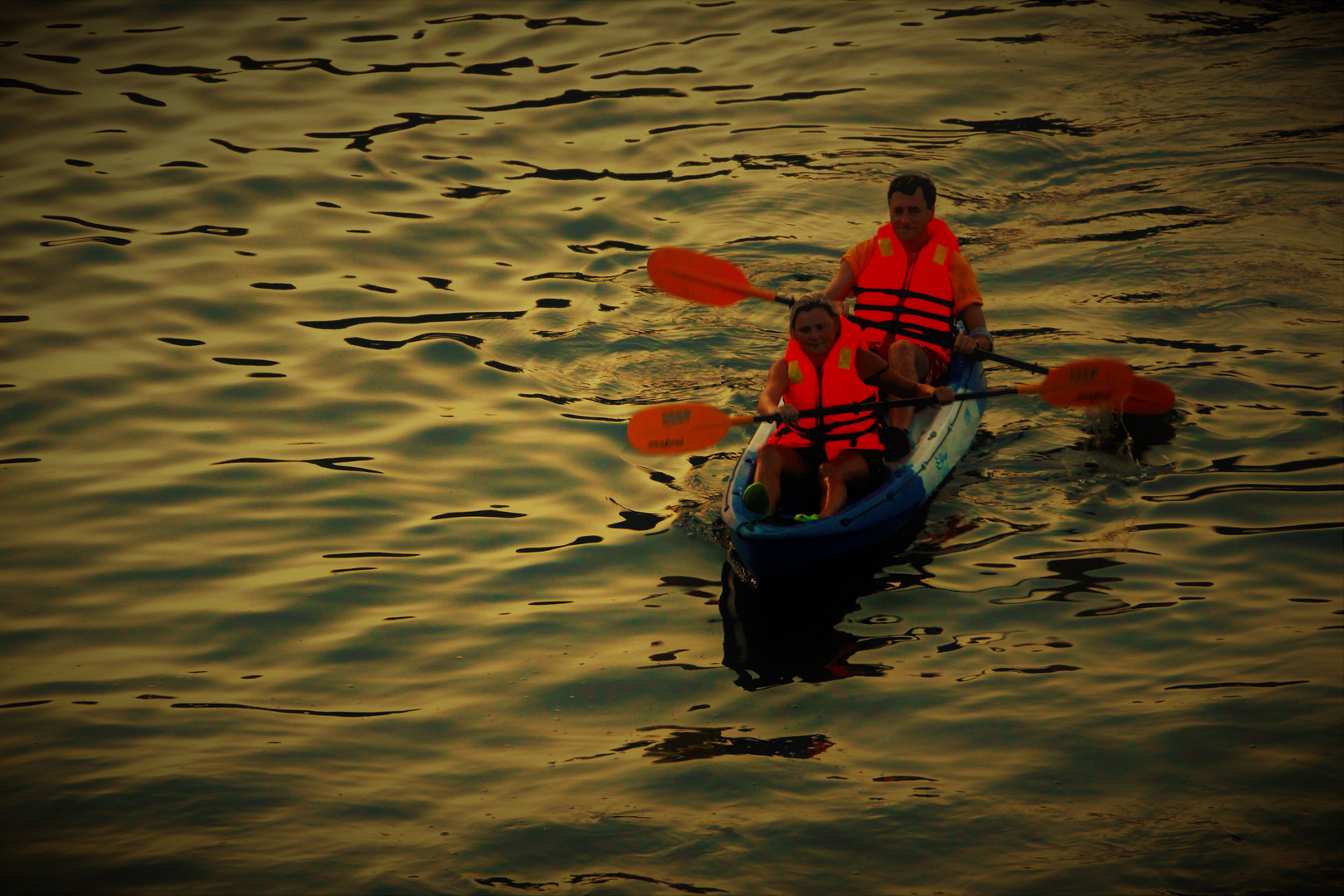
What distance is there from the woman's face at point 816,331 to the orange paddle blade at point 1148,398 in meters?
1.74

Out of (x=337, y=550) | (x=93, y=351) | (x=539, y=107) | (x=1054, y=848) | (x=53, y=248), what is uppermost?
(x=539, y=107)

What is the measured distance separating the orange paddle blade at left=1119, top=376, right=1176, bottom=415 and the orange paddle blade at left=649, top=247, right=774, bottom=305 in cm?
200

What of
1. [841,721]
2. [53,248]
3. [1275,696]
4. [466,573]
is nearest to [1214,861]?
[1275,696]

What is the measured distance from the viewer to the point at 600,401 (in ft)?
23.2

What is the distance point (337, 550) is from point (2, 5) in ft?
30.8

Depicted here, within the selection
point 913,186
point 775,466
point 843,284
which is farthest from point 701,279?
point 775,466

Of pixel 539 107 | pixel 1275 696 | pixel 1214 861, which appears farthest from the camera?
pixel 539 107

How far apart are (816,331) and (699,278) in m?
1.42

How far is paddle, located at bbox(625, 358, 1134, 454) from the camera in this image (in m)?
5.57

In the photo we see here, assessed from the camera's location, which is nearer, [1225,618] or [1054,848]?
[1054,848]

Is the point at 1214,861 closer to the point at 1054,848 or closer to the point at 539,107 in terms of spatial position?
the point at 1054,848

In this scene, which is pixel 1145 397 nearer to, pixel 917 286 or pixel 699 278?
pixel 917 286

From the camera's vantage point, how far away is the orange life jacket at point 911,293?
21.5 feet

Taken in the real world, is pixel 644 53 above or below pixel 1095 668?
above
